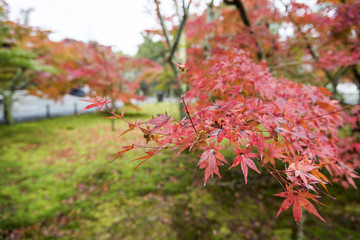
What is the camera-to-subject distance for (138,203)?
3738 millimetres

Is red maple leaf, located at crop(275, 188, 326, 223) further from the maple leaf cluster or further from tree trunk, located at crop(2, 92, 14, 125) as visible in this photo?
tree trunk, located at crop(2, 92, 14, 125)

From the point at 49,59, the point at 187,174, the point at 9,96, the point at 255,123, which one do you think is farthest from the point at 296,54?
the point at 9,96

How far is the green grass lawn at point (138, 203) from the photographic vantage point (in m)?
3.18

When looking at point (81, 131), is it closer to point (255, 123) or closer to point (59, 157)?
point (59, 157)

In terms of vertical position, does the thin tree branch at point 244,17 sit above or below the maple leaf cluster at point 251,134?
above

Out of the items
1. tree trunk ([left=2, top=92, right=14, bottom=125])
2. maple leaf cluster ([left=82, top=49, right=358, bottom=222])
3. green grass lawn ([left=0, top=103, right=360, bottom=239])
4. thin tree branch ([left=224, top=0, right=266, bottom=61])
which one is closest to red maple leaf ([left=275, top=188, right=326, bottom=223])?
maple leaf cluster ([left=82, top=49, right=358, bottom=222])

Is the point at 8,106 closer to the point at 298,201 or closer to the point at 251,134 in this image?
the point at 251,134

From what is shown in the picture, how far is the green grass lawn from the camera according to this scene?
3.18m

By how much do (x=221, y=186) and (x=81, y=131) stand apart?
6.67 metres

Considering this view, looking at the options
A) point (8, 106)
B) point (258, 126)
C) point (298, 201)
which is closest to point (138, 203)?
point (258, 126)

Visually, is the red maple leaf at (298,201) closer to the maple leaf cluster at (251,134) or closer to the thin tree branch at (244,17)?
the maple leaf cluster at (251,134)

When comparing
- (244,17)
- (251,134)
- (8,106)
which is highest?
(244,17)

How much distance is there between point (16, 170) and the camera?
4613mm

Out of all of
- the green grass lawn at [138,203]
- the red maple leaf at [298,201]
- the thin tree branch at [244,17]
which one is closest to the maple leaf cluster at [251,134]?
the red maple leaf at [298,201]
